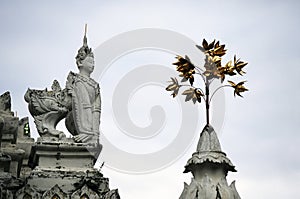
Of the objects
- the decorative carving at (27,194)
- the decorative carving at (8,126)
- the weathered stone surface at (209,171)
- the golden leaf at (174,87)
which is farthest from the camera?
the decorative carving at (8,126)

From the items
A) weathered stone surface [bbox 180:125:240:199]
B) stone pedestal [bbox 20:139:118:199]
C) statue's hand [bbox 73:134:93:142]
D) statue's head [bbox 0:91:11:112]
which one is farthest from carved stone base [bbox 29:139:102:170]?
weathered stone surface [bbox 180:125:240:199]

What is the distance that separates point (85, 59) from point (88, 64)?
0.21 metres

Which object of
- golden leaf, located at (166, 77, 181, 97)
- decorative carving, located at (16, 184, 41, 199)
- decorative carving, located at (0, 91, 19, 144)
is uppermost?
decorative carving, located at (0, 91, 19, 144)

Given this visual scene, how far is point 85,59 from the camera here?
63.6 feet

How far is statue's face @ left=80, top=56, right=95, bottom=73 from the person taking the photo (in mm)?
19297

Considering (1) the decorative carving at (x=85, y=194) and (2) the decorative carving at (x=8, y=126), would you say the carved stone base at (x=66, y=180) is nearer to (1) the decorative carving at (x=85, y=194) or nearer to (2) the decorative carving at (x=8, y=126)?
(1) the decorative carving at (x=85, y=194)

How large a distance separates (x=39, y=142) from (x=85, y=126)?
143cm

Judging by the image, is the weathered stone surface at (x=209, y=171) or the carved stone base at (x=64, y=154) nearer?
the weathered stone surface at (x=209, y=171)

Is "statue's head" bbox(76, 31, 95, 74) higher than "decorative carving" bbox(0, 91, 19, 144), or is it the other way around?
"statue's head" bbox(76, 31, 95, 74)

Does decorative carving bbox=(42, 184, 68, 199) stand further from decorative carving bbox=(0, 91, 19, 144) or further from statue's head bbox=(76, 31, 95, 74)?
statue's head bbox=(76, 31, 95, 74)

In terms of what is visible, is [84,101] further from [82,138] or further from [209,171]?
[209,171]

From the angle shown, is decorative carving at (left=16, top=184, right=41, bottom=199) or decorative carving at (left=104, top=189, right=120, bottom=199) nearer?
decorative carving at (left=16, top=184, right=41, bottom=199)

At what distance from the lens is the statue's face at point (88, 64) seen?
1930 cm

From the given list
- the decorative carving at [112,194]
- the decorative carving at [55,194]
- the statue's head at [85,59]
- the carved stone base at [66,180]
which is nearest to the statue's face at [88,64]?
the statue's head at [85,59]
